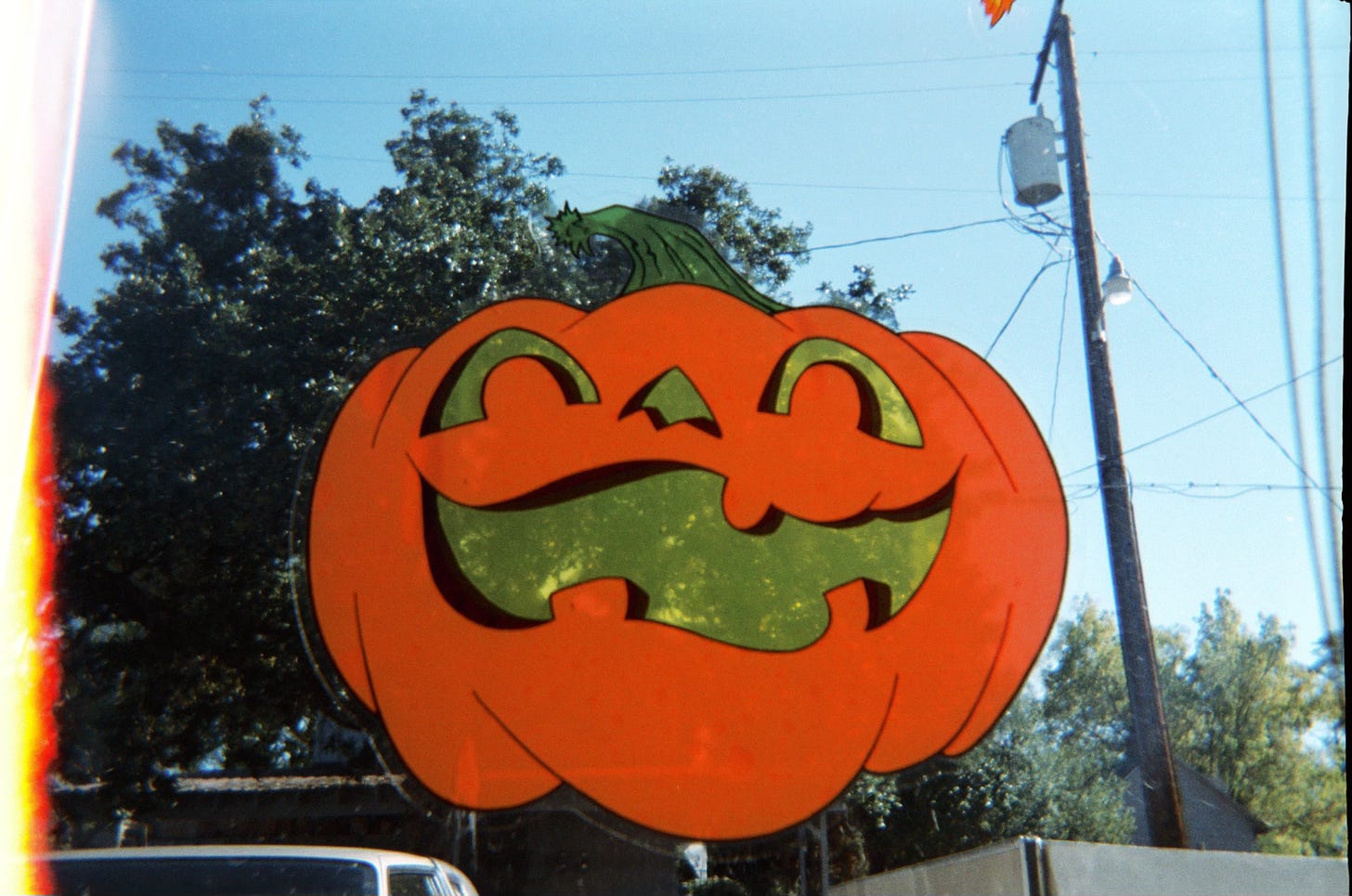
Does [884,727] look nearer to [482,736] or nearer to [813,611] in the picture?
[813,611]

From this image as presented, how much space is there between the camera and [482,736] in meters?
2.01

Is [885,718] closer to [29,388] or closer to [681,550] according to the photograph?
[681,550]

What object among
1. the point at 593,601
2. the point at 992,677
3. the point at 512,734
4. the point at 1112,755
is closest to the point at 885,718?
the point at 992,677

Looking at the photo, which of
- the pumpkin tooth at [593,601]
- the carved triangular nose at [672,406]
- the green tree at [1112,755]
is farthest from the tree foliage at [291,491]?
the pumpkin tooth at [593,601]

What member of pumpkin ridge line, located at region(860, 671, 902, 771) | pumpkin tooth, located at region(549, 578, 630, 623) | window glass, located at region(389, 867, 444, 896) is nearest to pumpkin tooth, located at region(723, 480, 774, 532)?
pumpkin tooth, located at region(549, 578, 630, 623)

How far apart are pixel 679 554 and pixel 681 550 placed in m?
0.01

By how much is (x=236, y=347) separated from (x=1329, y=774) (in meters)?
2.64

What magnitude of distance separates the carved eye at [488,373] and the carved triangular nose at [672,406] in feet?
0.32

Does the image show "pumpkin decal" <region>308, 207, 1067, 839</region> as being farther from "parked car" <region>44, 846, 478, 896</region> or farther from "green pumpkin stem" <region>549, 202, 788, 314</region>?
"parked car" <region>44, 846, 478, 896</region>

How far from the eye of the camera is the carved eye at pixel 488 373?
2.14 meters

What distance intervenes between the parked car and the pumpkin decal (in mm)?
214

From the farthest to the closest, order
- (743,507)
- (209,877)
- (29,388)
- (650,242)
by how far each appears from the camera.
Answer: (650,242) → (743,507) → (29,388) → (209,877)

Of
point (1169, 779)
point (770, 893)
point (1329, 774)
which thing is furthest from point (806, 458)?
point (1329, 774)

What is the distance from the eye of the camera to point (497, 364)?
2.19 m
